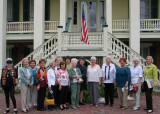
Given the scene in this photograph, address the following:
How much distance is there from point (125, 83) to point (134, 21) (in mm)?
7138

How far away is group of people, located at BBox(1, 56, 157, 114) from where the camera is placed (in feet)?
21.6

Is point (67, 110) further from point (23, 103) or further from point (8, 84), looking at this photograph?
point (8, 84)

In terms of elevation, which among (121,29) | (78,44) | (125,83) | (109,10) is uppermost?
(109,10)

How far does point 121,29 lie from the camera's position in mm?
13805

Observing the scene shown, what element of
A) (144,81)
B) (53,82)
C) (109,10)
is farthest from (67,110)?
(109,10)

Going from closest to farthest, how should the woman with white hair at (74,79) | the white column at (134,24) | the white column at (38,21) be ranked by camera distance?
the woman with white hair at (74,79) → the white column at (134,24) → the white column at (38,21)

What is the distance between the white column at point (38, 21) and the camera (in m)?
13.4

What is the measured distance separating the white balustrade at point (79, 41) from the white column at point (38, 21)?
8.21 ft

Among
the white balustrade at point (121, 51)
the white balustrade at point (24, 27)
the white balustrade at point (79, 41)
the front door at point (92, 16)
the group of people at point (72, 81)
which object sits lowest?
the group of people at point (72, 81)

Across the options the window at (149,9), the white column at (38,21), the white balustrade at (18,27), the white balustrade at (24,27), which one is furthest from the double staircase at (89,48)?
the window at (149,9)

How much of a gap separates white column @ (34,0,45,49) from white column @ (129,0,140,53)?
18.7ft

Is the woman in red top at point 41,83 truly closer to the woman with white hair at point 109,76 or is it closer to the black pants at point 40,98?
the black pants at point 40,98

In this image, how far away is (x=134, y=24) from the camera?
13.0 m

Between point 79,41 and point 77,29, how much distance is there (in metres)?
3.79
